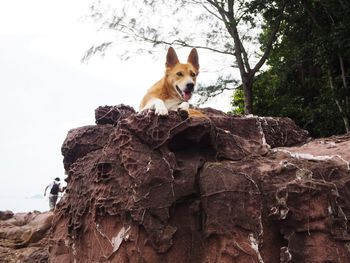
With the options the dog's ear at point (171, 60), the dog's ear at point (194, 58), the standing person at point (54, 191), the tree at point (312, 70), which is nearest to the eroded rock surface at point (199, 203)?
the dog's ear at point (171, 60)

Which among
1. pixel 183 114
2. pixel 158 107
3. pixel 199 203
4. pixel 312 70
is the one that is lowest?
pixel 199 203

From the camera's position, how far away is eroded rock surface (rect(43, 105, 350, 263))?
5.30 metres

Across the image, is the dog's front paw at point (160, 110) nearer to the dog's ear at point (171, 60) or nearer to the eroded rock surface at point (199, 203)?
the eroded rock surface at point (199, 203)

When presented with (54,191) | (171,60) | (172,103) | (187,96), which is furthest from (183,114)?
(54,191)

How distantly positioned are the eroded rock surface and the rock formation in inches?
0.5

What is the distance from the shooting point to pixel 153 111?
19.7 feet

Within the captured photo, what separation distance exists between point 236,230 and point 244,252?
0.27 meters

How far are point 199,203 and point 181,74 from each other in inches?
90.4

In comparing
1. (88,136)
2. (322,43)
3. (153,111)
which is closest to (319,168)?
(153,111)

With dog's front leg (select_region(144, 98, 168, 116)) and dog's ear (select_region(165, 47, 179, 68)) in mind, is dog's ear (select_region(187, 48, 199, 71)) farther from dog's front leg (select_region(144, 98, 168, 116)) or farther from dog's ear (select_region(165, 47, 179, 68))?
dog's front leg (select_region(144, 98, 168, 116))

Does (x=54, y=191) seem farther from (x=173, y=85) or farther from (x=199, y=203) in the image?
(x=199, y=203)

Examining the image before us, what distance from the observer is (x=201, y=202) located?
563 cm

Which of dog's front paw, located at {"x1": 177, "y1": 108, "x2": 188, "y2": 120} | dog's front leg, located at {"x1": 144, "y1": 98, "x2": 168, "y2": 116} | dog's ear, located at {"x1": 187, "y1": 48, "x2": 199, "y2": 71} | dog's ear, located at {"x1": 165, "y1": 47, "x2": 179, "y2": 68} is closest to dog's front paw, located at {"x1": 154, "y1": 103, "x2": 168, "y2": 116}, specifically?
dog's front leg, located at {"x1": 144, "y1": 98, "x2": 168, "y2": 116}

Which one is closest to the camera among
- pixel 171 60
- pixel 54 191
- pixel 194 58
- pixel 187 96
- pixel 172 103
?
pixel 187 96
